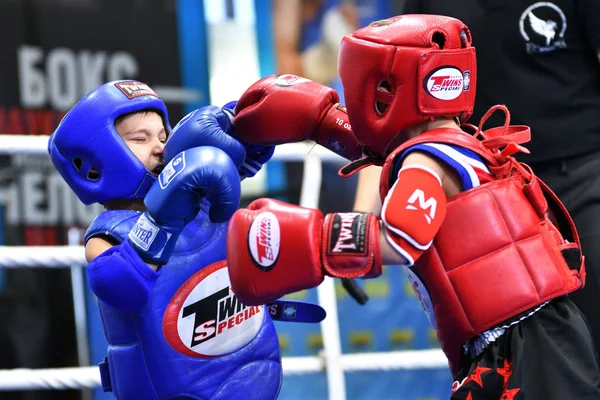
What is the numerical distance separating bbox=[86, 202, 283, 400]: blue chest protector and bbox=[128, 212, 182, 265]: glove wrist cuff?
103 millimetres

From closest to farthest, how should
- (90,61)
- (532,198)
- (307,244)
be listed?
(307,244) < (532,198) < (90,61)

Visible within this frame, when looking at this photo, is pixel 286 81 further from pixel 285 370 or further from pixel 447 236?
pixel 285 370

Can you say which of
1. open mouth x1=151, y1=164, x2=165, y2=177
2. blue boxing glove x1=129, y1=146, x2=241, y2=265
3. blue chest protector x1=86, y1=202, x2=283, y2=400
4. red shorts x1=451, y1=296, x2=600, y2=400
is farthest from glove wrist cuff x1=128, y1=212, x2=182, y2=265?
red shorts x1=451, y1=296, x2=600, y2=400

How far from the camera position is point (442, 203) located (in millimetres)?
1297

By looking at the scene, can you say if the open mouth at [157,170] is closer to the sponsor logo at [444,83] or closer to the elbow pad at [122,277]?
the elbow pad at [122,277]

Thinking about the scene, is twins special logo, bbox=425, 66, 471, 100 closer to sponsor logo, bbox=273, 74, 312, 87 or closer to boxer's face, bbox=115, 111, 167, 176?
sponsor logo, bbox=273, 74, 312, 87

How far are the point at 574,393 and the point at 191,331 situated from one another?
2.24ft

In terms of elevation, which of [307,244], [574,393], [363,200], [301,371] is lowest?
[301,371]

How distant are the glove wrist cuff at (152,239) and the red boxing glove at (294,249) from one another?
177 millimetres

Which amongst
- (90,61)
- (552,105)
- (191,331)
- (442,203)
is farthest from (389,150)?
(90,61)

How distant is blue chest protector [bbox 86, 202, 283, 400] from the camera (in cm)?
158

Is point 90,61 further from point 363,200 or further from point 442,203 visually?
point 442,203

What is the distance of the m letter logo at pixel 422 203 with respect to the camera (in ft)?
4.16

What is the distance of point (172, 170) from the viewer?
4.76ft
